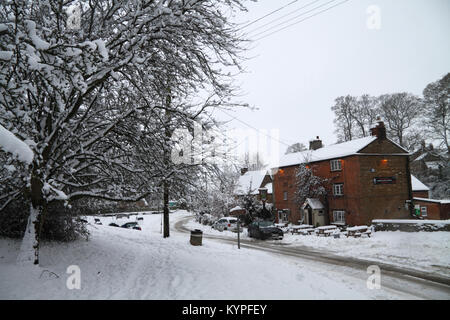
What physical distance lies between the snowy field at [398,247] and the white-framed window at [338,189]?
22.4ft

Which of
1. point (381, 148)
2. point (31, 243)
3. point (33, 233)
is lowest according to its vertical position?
point (31, 243)

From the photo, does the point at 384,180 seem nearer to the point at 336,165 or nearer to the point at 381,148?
the point at 381,148

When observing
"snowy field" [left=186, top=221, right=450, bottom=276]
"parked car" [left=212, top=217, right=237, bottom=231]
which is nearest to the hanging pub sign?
"snowy field" [left=186, top=221, right=450, bottom=276]

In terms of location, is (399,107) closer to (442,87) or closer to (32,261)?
(442,87)

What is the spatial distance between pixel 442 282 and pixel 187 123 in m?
10.4

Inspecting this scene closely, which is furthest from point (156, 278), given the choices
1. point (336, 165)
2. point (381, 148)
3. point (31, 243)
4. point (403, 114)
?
point (403, 114)

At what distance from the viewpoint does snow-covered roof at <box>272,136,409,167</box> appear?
25.9m

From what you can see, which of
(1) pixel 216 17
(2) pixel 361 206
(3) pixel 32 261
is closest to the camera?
(3) pixel 32 261

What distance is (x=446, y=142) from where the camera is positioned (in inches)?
1160

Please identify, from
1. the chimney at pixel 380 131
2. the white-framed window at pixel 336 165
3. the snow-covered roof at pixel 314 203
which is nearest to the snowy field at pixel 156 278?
the snow-covered roof at pixel 314 203

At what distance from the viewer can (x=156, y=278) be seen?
711 centimetres

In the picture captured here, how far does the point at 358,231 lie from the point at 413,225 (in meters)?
3.76

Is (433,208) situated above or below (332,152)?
below
